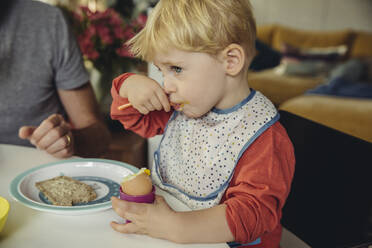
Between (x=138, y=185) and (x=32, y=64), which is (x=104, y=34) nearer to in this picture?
(x=32, y=64)

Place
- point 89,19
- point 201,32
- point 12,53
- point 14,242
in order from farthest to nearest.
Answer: point 89,19 < point 12,53 < point 201,32 < point 14,242

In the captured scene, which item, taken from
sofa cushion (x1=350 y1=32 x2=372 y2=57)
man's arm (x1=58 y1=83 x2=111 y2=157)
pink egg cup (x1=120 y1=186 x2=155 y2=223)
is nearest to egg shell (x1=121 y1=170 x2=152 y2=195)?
pink egg cup (x1=120 y1=186 x2=155 y2=223)

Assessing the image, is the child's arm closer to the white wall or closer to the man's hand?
the man's hand

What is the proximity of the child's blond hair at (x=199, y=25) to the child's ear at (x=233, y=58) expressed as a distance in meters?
0.02

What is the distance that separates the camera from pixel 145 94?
3.02 feet

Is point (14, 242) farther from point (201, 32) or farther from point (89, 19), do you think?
point (89, 19)

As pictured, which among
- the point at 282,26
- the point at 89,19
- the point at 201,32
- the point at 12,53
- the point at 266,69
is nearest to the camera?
the point at 201,32

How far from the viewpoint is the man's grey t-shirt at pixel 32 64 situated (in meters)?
1.35

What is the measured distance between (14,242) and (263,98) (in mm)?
653

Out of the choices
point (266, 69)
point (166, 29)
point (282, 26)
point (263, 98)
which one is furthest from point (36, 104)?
point (282, 26)

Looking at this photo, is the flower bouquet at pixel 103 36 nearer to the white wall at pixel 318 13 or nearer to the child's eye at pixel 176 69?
the child's eye at pixel 176 69

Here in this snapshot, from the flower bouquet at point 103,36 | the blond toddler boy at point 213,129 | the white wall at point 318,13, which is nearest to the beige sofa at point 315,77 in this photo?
the white wall at point 318,13

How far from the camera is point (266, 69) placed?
4281 millimetres

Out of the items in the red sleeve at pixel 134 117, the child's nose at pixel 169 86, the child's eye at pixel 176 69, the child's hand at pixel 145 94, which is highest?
the child's eye at pixel 176 69
